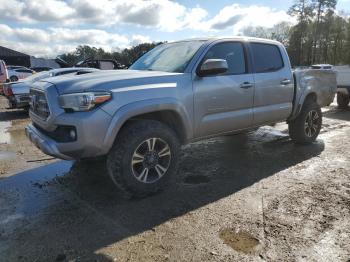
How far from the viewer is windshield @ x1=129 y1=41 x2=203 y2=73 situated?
5.08m

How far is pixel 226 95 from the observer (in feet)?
17.2

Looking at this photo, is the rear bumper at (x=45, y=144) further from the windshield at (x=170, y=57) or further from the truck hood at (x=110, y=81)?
the windshield at (x=170, y=57)

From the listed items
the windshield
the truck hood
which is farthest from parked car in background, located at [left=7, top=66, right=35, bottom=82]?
the truck hood

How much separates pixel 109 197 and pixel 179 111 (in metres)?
1.34

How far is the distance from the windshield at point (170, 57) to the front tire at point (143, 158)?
934mm

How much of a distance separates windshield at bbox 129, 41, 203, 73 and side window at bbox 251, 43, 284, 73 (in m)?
1.10

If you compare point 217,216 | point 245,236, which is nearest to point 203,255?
point 245,236

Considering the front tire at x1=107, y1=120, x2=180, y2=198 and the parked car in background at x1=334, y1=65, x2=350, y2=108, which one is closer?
the front tire at x1=107, y1=120, x2=180, y2=198

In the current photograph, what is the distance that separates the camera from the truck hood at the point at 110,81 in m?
4.14

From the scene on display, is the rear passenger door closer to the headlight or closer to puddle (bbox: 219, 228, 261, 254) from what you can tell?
puddle (bbox: 219, 228, 261, 254)

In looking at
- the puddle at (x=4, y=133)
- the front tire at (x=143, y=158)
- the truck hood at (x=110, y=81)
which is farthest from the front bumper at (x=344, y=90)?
the puddle at (x=4, y=133)

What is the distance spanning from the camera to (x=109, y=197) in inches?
182

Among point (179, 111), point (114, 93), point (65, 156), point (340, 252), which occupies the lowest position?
point (340, 252)

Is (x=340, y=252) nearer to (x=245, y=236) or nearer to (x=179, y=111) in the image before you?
(x=245, y=236)
